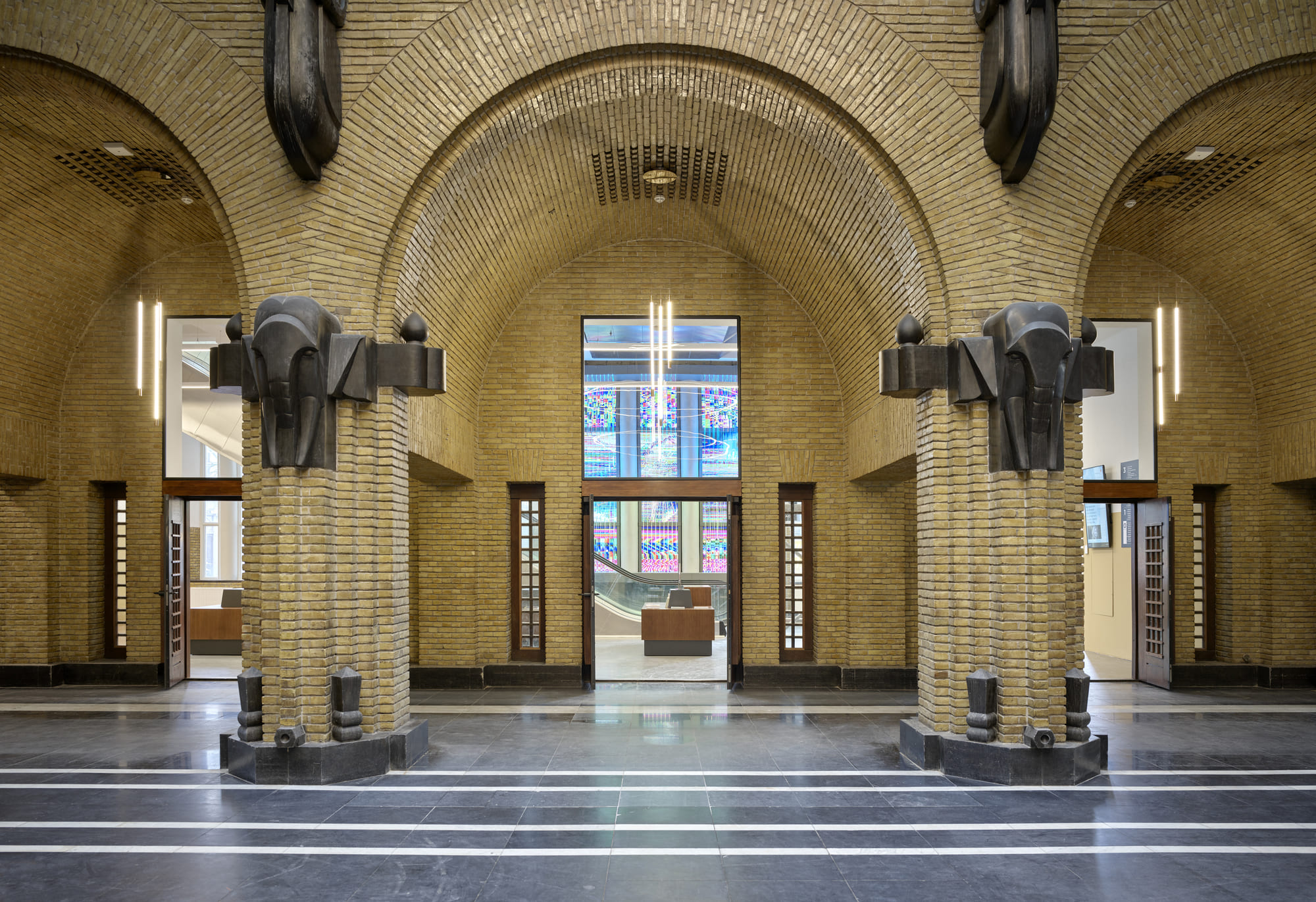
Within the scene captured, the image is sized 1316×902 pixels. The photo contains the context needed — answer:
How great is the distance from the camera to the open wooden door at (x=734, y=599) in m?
12.6

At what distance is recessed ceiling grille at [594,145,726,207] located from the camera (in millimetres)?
10414

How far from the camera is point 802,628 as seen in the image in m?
13.0

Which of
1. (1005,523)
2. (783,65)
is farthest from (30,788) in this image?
(783,65)

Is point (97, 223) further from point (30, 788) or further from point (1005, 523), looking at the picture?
point (1005, 523)

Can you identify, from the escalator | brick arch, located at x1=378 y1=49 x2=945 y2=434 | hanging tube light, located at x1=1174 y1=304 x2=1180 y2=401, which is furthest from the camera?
the escalator

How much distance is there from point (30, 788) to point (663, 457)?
7.97 m

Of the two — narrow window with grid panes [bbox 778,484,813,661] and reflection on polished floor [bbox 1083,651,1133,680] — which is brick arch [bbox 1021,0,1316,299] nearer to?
narrow window with grid panes [bbox 778,484,813,661]

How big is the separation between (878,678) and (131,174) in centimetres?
1056

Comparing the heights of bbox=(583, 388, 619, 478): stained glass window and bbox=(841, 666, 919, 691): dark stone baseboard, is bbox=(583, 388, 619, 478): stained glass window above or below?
above

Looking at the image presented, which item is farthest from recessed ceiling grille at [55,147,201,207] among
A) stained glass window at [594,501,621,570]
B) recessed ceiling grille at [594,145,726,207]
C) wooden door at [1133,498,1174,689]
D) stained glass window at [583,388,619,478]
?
stained glass window at [594,501,621,570]

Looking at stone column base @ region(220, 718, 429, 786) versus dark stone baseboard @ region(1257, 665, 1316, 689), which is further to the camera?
dark stone baseboard @ region(1257, 665, 1316, 689)

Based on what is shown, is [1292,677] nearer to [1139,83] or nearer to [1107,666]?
[1107,666]

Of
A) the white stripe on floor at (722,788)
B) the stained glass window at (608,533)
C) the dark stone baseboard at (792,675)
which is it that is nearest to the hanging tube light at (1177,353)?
the white stripe on floor at (722,788)

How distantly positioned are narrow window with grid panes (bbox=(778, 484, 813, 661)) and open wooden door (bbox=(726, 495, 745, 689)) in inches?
23.2
